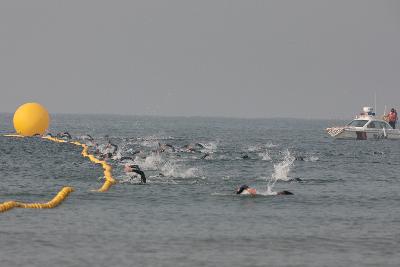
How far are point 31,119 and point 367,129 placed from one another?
42.4m

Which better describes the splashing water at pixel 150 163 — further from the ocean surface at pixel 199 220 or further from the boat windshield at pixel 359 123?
the boat windshield at pixel 359 123

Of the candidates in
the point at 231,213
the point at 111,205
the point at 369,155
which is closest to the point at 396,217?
the point at 231,213

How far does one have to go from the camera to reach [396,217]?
2828 cm

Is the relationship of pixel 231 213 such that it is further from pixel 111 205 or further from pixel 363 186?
pixel 363 186

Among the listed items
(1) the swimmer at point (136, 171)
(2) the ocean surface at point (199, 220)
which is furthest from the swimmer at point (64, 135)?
(1) the swimmer at point (136, 171)

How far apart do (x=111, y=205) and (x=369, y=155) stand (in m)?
45.9

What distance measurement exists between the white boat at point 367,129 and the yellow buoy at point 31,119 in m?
39.2

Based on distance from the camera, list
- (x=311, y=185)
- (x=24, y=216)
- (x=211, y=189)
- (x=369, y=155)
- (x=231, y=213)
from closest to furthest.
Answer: (x=24, y=216) → (x=231, y=213) → (x=211, y=189) → (x=311, y=185) → (x=369, y=155)

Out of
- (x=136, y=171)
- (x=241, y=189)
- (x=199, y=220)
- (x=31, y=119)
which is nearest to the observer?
(x=199, y=220)

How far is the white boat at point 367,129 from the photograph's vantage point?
10150 cm

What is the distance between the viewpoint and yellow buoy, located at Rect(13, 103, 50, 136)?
7806 centimetres

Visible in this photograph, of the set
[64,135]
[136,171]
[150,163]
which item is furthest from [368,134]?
[136,171]

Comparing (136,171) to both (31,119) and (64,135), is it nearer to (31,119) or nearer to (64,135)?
(31,119)

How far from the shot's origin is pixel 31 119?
79562mm
